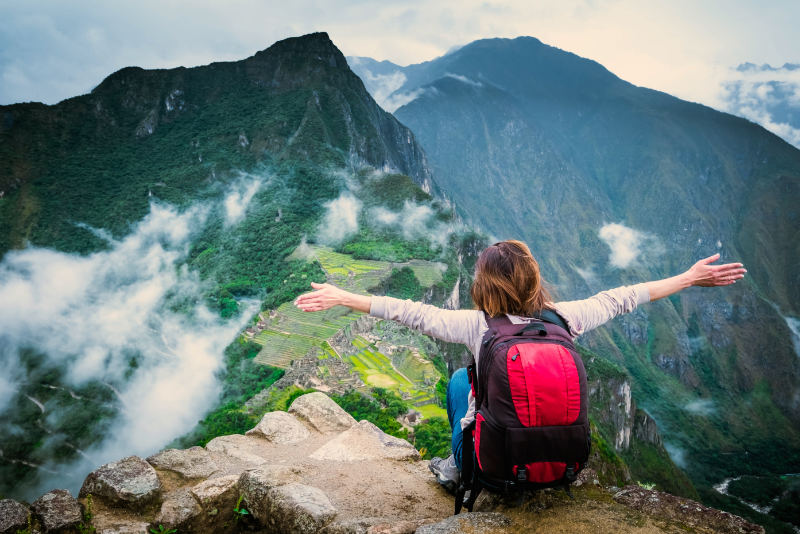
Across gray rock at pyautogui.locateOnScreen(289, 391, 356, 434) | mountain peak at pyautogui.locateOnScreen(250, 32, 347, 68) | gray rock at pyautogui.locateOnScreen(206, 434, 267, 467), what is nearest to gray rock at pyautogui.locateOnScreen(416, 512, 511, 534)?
gray rock at pyautogui.locateOnScreen(206, 434, 267, 467)

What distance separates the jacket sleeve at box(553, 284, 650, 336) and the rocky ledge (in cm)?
135

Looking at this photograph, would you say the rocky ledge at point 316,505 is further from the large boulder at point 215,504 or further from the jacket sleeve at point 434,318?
the jacket sleeve at point 434,318

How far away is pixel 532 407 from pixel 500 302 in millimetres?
694

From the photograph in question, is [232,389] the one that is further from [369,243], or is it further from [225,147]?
[225,147]

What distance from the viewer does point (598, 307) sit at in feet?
10.8

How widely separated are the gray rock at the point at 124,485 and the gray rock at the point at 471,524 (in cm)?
314

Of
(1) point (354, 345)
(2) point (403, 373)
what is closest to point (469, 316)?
(2) point (403, 373)

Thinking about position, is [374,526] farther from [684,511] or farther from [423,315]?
[684,511]

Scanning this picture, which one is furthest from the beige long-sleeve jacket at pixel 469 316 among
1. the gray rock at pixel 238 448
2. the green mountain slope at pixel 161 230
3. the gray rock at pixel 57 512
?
the green mountain slope at pixel 161 230

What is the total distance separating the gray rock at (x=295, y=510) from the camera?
366 centimetres

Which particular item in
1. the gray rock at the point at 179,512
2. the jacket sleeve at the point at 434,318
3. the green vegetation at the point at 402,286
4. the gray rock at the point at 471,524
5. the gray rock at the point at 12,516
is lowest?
the green vegetation at the point at 402,286

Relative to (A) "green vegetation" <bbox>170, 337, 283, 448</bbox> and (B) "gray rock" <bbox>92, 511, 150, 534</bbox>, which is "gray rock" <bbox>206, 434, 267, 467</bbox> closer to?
(B) "gray rock" <bbox>92, 511, 150, 534</bbox>

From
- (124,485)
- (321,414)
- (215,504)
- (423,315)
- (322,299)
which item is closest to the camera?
(423,315)

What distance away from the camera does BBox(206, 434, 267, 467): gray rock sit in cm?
663
